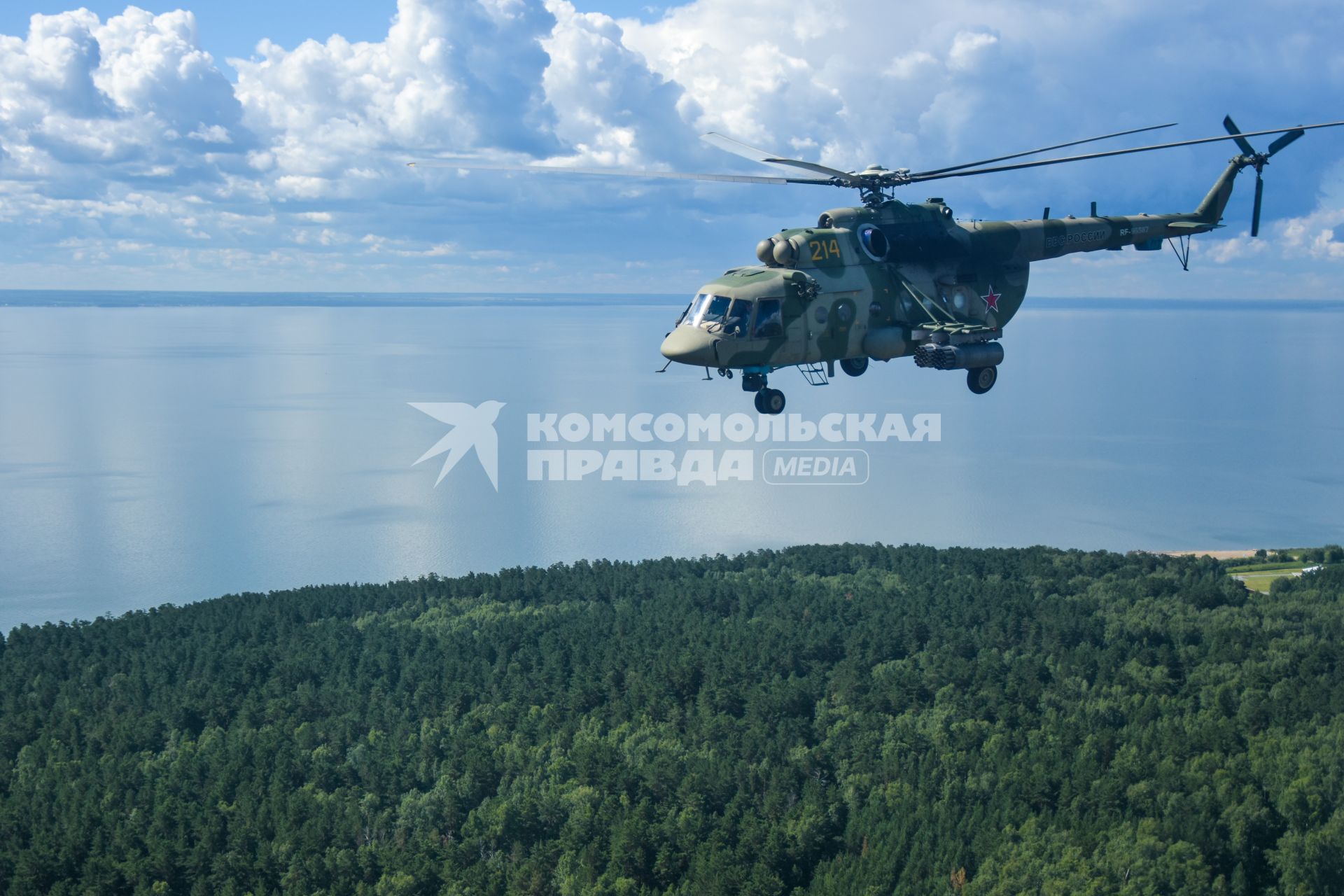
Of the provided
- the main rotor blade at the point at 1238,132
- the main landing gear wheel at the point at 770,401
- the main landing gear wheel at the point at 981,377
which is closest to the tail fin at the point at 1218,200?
the main rotor blade at the point at 1238,132

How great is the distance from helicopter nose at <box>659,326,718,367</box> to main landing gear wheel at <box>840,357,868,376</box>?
4.14 m

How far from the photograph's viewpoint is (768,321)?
93.9ft

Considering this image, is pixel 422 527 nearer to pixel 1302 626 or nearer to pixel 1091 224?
pixel 1302 626

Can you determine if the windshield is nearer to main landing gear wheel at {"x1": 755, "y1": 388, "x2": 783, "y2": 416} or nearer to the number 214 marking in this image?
main landing gear wheel at {"x1": 755, "y1": 388, "x2": 783, "y2": 416}

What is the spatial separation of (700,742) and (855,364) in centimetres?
5275

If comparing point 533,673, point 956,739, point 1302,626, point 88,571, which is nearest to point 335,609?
point 533,673

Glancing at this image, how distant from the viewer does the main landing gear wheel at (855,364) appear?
1192 inches

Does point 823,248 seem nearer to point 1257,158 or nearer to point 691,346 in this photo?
point 691,346

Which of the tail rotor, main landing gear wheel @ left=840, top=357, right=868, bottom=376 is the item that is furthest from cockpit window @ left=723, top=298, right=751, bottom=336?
the tail rotor

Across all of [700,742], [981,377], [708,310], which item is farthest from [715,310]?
[700,742]

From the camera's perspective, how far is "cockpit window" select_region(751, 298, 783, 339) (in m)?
28.5

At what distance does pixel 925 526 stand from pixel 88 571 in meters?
113

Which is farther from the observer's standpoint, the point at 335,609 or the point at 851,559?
the point at 851,559

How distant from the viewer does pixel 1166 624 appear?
9869 cm
